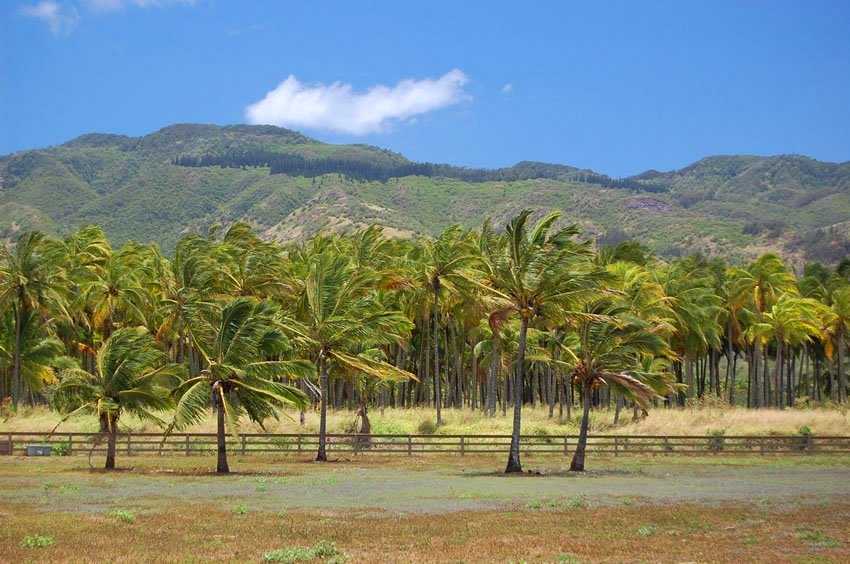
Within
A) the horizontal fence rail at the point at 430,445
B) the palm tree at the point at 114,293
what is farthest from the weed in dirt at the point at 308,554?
the palm tree at the point at 114,293

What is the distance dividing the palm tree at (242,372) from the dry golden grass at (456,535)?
13.5m

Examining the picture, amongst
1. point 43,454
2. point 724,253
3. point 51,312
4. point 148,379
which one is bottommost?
point 43,454

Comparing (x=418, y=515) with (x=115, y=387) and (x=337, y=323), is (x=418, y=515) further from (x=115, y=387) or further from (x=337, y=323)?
(x=337, y=323)

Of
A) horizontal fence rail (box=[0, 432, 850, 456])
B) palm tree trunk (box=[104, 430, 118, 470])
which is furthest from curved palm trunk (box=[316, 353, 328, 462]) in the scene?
palm tree trunk (box=[104, 430, 118, 470])

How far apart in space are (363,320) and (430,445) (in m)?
8.49

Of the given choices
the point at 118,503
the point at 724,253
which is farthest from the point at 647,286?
the point at 724,253

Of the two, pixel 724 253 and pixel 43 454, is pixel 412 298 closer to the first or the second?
pixel 43 454

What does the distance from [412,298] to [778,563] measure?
52.0m

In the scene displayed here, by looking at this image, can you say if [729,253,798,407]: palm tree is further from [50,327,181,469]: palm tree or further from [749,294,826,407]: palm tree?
[50,327,181,469]: palm tree

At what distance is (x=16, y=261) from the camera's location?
59219mm

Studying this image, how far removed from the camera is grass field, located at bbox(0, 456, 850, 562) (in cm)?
1678

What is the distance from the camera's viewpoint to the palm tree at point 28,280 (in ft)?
193

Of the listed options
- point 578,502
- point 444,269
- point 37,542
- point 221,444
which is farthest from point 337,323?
point 37,542

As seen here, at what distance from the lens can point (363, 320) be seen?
44.2 meters
